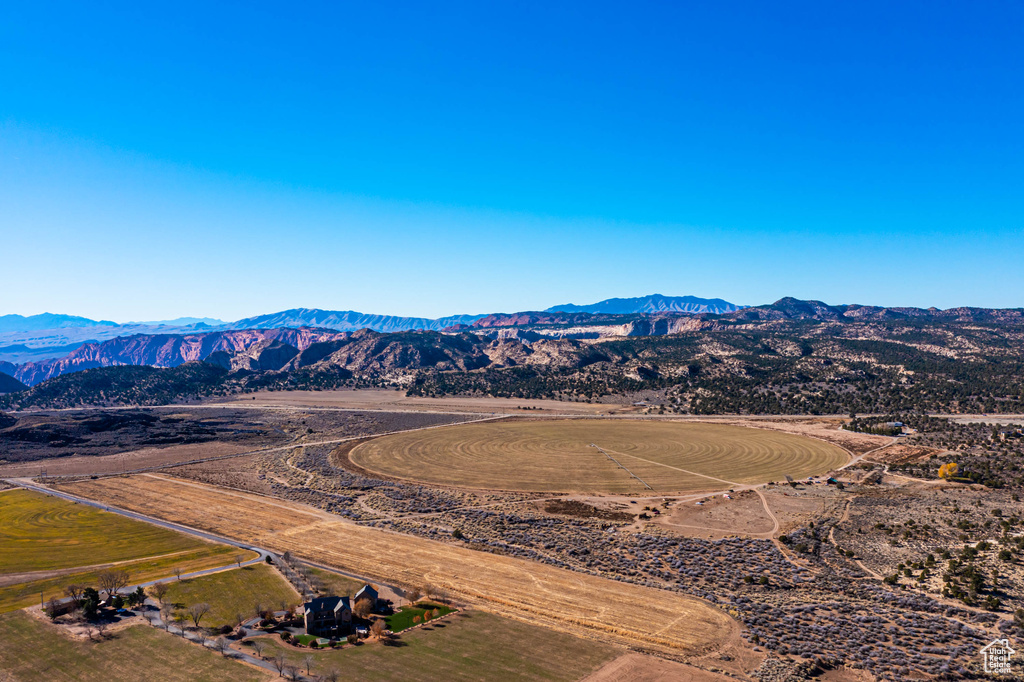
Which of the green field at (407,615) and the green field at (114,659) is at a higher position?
the green field at (114,659)

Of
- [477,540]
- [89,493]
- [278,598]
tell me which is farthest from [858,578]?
[89,493]

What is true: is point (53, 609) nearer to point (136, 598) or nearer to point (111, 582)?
point (111, 582)

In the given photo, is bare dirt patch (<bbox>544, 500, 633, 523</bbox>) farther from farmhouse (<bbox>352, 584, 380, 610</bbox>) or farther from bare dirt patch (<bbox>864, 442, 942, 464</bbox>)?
bare dirt patch (<bbox>864, 442, 942, 464</bbox>)

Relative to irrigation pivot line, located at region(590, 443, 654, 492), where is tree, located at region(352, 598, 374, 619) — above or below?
above

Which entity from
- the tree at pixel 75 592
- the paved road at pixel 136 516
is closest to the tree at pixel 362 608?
the paved road at pixel 136 516

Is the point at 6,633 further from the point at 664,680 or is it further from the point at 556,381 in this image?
the point at 556,381

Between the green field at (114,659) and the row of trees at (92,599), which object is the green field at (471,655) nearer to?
the green field at (114,659)

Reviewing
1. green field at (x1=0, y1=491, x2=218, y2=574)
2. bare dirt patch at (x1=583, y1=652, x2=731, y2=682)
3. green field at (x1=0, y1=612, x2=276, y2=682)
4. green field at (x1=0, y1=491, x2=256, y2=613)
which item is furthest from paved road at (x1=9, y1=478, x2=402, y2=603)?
bare dirt patch at (x1=583, y1=652, x2=731, y2=682)
